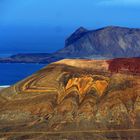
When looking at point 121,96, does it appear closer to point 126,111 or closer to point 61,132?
point 126,111

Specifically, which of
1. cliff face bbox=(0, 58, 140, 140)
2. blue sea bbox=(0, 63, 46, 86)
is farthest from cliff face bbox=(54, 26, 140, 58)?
cliff face bbox=(0, 58, 140, 140)

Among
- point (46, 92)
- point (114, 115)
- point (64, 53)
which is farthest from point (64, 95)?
point (64, 53)

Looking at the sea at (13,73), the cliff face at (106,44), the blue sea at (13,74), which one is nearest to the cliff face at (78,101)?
the sea at (13,73)

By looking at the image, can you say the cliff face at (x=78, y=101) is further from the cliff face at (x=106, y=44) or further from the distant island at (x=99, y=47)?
the cliff face at (x=106, y=44)

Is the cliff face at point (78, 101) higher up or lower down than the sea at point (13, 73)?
higher up

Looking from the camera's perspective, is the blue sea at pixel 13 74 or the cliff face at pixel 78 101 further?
the blue sea at pixel 13 74

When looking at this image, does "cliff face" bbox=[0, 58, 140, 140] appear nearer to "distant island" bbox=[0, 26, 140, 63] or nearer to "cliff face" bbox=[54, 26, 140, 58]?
"distant island" bbox=[0, 26, 140, 63]

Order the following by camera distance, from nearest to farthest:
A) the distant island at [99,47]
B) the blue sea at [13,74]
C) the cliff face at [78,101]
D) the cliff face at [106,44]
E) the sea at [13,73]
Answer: the cliff face at [78,101], the sea at [13,73], the blue sea at [13,74], the distant island at [99,47], the cliff face at [106,44]
